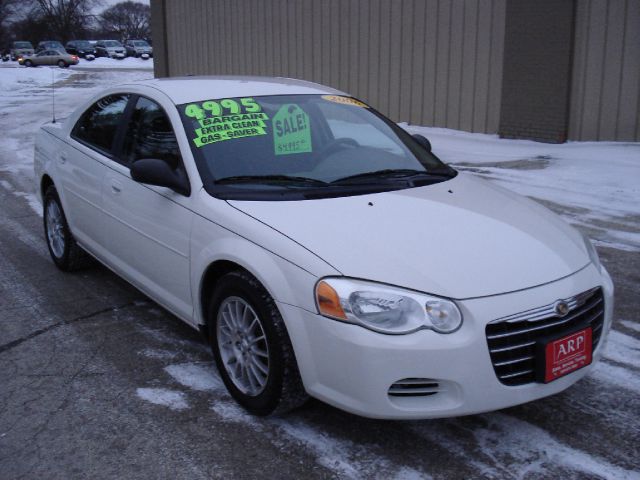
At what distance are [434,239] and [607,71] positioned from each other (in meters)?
8.26

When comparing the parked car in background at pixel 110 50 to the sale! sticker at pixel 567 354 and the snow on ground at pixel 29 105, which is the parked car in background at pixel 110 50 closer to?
the snow on ground at pixel 29 105

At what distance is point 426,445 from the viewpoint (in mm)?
3373

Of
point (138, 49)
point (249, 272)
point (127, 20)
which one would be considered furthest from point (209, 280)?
point (127, 20)

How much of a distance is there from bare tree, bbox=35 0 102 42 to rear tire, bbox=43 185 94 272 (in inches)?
3034

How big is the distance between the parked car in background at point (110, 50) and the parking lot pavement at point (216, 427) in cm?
5551

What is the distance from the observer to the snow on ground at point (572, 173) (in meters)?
7.31

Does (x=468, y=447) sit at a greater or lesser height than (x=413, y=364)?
lesser

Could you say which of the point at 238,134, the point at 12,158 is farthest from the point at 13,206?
the point at 238,134

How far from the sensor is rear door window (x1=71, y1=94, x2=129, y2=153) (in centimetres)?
511

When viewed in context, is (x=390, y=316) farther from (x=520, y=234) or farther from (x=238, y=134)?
(x=238, y=134)

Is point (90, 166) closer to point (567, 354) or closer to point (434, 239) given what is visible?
point (434, 239)

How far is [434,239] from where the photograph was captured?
3.41m

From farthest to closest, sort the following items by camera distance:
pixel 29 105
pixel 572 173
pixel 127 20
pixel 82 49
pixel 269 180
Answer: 1. pixel 127 20
2. pixel 82 49
3. pixel 29 105
4. pixel 572 173
5. pixel 269 180

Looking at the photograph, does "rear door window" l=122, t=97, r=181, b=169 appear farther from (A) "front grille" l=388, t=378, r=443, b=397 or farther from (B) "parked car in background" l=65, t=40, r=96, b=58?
(B) "parked car in background" l=65, t=40, r=96, b=58
